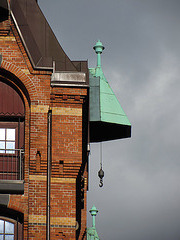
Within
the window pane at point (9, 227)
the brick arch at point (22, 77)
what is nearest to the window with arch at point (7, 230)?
the window pane at point (9, 227)

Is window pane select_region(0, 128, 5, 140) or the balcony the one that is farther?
window pane select_region(0, 128, 5, 140)

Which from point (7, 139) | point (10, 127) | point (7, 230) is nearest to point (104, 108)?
point (10, 127)

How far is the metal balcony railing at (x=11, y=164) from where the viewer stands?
2406 centimetres

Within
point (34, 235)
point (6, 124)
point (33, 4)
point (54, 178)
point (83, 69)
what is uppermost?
point (33, 4)

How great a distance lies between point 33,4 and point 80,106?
391 centimetres

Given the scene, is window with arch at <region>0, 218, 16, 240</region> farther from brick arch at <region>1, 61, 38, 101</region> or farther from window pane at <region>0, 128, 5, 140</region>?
brick arch at <region>1, 61, 38, 101</region>

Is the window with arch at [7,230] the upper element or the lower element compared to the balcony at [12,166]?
lower

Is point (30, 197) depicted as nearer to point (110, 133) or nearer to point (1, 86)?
point (1, 86)

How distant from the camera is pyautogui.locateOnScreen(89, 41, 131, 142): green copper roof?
25938 mm

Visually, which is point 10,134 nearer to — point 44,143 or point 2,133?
point 2,133

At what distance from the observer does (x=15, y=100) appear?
80.5 feet

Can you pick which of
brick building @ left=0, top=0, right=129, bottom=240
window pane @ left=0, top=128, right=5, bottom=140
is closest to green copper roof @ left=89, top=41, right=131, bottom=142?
brick building @ left=0, top=0, right=129, bottom=240

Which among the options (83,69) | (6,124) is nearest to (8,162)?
(6,124)

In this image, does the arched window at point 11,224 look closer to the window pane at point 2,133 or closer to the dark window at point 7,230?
the dark window at point 7,230
